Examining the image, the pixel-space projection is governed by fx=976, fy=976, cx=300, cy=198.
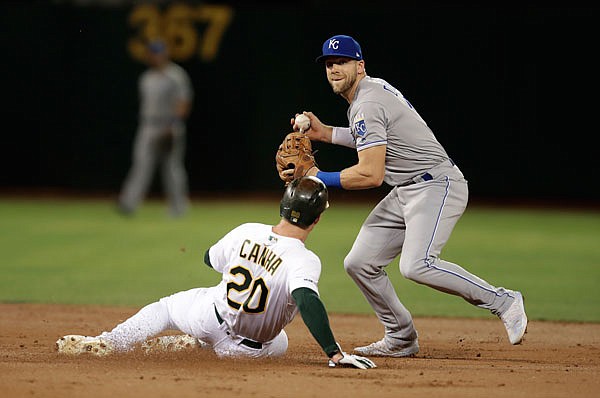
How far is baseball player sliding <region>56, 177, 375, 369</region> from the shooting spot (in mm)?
5582

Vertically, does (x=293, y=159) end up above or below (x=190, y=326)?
above

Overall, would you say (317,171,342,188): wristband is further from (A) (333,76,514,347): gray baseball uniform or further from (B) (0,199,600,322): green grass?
(B) (0,199,600,322): green grass

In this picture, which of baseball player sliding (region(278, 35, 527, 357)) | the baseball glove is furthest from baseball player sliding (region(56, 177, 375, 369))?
baseball player sliding (region(278, 35, 527, 357))

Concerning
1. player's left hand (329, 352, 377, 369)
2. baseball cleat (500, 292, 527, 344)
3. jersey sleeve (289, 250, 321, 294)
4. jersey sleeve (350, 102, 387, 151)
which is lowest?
player's left hand (329, 352, 377, 369)

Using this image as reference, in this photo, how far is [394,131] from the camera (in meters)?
6.49

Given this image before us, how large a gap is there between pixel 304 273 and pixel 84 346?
5.19ft

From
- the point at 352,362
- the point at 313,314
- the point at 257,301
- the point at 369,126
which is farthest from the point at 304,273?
the point at 369,126

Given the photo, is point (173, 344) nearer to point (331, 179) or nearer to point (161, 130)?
point (331, 179)

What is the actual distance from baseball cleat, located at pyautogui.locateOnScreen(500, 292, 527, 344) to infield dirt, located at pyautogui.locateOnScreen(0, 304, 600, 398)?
184 mm

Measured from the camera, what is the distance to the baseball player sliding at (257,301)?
18.3 ft

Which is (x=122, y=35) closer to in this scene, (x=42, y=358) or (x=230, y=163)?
(x=230, y=163)

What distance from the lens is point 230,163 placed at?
20188 mm

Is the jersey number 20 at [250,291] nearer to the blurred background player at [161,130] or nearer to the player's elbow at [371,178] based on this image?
the player's elbow at [371,178]

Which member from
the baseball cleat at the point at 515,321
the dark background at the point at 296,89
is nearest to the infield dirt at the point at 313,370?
the baseball cleat at the point at 515,321
